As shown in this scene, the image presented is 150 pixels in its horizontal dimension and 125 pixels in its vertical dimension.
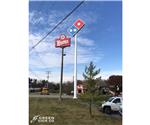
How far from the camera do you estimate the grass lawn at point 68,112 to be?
6.26 meters

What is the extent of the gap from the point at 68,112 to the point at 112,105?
489 mm

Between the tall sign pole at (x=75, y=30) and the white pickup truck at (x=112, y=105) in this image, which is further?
the tall sign pole at (x=75, y=30)

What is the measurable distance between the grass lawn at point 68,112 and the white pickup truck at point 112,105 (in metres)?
0.07

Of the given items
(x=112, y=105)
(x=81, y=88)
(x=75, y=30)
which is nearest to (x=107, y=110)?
(x=112, y=105)

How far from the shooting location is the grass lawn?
6258 mm

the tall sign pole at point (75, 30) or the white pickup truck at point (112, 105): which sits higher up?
the tall sign pole at point (75, 30)

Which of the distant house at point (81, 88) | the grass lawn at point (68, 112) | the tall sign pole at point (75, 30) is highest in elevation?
the tall sign pole at point (75, 30)

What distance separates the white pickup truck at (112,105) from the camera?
6.23m

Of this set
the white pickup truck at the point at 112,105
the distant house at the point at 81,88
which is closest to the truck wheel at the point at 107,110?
the white pickup truck at the point at 112,105

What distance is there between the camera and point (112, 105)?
6.26 m

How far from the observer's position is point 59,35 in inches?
249

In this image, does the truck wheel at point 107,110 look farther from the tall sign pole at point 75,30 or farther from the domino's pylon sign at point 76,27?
the domino's pylon sign at point 76,27
